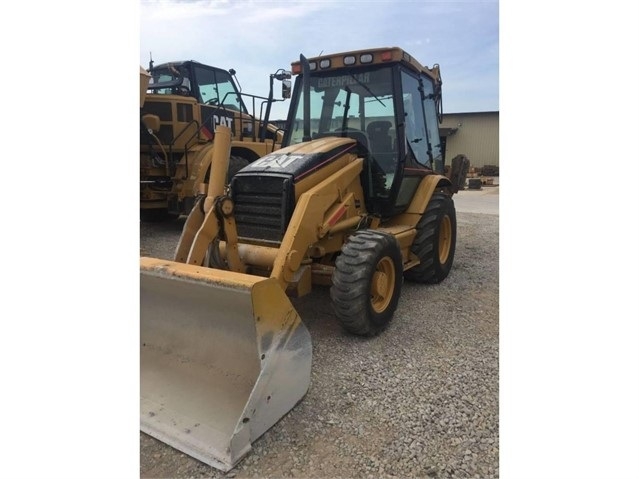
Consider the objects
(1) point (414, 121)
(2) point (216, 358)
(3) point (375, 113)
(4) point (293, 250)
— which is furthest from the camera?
(1) point (414, 121)

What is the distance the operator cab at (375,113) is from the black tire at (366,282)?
87cm

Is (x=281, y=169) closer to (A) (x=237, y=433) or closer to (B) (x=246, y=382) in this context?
(B) (x=246, y=382)

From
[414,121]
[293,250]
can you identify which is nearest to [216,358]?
[293,250]

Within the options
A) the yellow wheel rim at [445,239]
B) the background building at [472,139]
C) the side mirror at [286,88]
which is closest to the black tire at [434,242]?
the yellow wheel rim at [445,239]

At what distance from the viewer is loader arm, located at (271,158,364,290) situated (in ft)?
10.6

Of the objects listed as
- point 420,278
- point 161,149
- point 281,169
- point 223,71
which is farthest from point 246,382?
point 223,71

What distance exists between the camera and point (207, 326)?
284 centimetres

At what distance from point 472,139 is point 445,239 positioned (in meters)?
18.8

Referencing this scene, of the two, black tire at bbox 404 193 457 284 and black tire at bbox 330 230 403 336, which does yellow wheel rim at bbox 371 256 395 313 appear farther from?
black tire at bbox 404 193 457 284

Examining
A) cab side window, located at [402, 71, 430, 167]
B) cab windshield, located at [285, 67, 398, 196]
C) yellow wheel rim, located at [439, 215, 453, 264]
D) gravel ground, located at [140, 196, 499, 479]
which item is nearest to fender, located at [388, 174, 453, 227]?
cab side window, located at [402, 71, 430, 167]

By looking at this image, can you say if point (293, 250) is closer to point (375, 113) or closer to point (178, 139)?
point (375, 113)

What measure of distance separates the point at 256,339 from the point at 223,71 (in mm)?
7331

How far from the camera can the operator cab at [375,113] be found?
4.26m

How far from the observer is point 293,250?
10.7 feet
